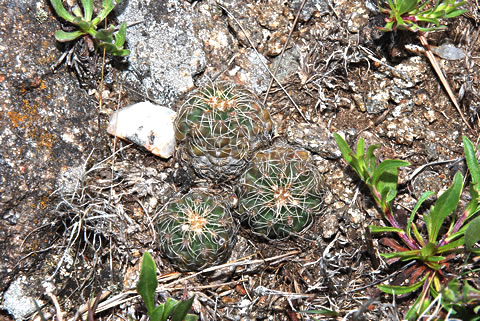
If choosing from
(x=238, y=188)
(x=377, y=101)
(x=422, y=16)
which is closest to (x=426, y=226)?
(x=377, y=101)

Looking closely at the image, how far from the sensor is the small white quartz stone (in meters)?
3.25

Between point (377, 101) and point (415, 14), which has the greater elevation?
point (415, 14)

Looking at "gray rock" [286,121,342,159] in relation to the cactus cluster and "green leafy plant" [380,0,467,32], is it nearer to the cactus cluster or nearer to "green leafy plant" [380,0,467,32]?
the cactus cluster

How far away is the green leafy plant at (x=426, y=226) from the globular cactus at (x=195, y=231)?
953mm

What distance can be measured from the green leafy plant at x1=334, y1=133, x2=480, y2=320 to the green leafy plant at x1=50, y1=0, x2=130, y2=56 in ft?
5.68

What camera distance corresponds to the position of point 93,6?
3.30 m

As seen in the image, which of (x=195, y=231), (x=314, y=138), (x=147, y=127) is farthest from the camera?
(x=314, y=138)

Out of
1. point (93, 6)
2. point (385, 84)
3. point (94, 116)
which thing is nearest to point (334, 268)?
point (385, 84)

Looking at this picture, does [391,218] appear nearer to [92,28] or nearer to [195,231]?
[195,231]

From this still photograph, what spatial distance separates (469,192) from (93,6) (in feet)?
9.88

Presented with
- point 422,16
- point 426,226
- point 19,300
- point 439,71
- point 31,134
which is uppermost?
point 422,16

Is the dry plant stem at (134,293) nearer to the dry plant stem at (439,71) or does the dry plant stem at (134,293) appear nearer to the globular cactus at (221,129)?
the globular cactus at (221,129)

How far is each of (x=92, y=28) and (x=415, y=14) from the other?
2.34 m

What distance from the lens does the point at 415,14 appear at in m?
3.29
